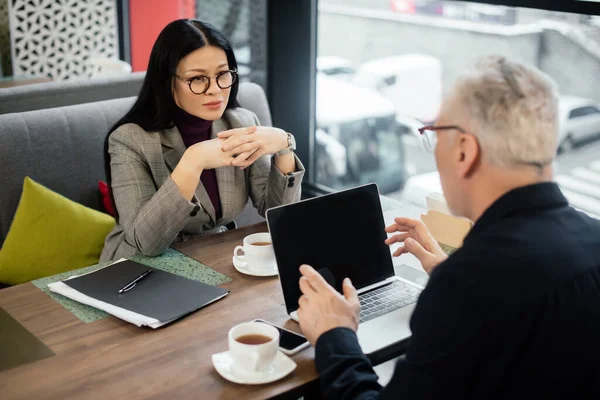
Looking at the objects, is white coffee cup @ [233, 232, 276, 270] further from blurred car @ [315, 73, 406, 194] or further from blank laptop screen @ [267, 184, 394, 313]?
blurred car @ [315, 73, 406, 194]

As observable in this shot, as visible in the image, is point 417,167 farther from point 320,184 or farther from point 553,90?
point 553,90

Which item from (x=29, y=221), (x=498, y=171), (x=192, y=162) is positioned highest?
(x=498, y=171)

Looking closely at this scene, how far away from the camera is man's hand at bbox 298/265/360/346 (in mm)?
1396

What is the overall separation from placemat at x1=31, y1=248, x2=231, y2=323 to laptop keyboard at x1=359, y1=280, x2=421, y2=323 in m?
0.33

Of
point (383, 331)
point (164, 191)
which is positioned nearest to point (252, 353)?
point (383, 331)

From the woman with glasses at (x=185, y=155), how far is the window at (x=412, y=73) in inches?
26.5

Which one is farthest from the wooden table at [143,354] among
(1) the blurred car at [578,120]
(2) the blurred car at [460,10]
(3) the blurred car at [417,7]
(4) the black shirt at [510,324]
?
(3) the blurred car at [417,7]

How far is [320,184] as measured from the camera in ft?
11.9

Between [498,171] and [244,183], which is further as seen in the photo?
[244,183]

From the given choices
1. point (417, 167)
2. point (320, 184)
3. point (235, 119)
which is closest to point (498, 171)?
point (235, 119)

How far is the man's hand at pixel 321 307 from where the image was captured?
1.40m

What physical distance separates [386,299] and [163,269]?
54 cm

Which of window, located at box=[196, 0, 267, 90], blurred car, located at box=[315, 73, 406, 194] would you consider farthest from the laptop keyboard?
window, located at box=[196, 0, 267, 90]

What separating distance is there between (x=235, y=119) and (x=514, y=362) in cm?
139
